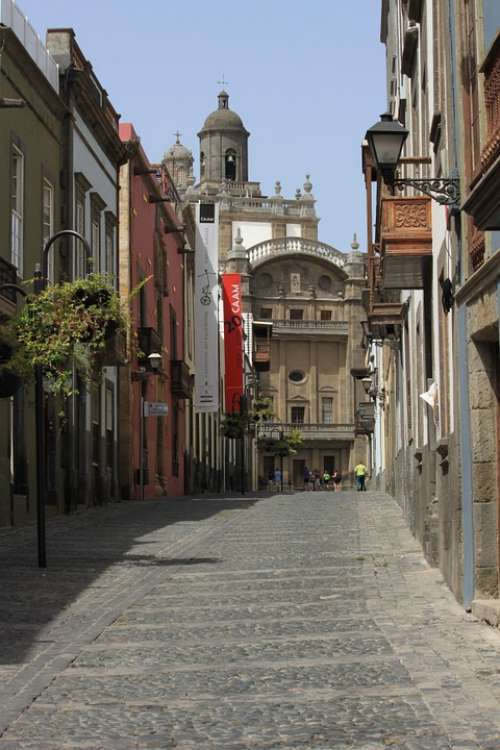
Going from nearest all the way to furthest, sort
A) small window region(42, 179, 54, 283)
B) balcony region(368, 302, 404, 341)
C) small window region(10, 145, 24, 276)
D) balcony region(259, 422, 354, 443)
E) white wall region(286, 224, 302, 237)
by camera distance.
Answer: balcony region(368, 302, 404, 341), small window region(10, 145, 24, 276), small window region(42, 179, 54, 283), balcony region(259, 422, 354, 443), white wall region(286, 224, 302, 237)

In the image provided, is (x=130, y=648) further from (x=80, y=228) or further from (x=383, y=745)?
(x=80, y=228)

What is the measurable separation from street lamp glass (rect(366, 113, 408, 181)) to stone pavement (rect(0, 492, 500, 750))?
3.67 m

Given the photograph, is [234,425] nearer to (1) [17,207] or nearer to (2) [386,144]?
(1) [17,207]

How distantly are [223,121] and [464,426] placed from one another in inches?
4356

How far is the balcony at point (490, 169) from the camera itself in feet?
25.4

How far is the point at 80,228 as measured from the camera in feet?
98.6

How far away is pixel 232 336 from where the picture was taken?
57594mm

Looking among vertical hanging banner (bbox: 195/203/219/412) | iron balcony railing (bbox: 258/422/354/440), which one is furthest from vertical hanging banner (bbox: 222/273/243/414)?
iron balcony railing (bbox: 258/422/354/440)

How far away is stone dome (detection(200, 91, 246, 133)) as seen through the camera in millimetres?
119500

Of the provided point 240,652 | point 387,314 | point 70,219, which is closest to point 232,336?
point 70,219

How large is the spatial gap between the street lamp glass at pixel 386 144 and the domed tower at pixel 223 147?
103 m

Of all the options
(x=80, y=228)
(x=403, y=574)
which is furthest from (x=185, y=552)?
(x=80, y=228)

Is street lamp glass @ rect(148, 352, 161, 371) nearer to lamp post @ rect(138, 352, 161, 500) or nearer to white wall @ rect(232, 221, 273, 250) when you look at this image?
lamp post @ rect(138, 352, 161, 500)

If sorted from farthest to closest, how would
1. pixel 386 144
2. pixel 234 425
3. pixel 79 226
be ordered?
pixel 234 425 < pixel 79 226 < pixel 386 144
